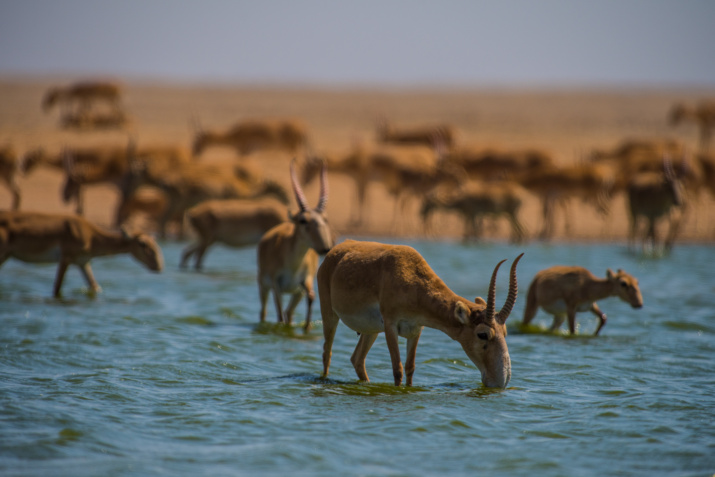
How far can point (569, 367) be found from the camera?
31.6 ft

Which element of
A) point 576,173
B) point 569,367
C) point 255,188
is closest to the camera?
point 569,367

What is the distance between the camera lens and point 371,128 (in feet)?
157

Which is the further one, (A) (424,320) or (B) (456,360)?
(B) (456,360)

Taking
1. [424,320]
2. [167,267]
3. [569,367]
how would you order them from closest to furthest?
[424,320], [569,367], [167,267]

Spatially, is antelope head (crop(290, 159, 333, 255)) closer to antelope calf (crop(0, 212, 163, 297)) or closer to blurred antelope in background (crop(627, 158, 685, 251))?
antelope calf (crop(0, 212, 163, 297))

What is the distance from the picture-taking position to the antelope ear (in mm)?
7441

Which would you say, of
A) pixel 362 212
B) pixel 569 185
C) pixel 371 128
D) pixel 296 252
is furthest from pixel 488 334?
pixel 371 128

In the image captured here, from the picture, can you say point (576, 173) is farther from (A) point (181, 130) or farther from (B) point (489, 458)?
(A) point (181, 130)

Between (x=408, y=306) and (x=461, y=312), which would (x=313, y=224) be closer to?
(x=408, y=306)

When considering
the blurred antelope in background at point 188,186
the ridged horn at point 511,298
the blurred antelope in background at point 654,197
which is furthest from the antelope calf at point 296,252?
the blurred antelope in background at point 654,197

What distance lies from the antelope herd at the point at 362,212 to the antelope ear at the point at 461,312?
17 mm

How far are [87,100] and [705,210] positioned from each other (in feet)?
Answer: 87.6

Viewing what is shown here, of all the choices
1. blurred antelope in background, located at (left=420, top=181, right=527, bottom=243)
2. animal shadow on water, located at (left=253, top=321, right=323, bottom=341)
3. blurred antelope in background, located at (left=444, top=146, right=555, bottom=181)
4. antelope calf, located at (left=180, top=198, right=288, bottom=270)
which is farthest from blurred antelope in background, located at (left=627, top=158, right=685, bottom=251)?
animal shadow on water, located at (left=253, top=321, right=323, bottom=341)

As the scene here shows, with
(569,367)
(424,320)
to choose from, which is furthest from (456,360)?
(424,320)
